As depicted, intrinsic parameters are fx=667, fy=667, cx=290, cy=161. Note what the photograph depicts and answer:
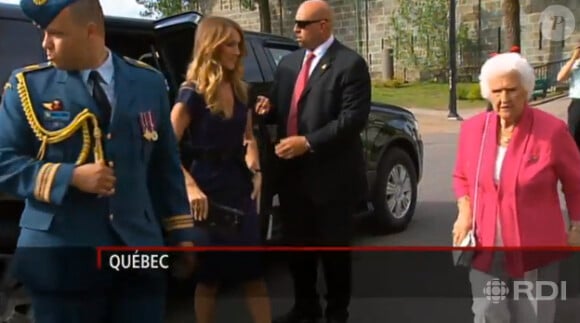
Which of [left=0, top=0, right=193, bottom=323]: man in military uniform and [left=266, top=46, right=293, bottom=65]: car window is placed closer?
[left=0, top=0, right=193, bottom=323]: man in military uniform

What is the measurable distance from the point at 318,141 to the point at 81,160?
85 cm

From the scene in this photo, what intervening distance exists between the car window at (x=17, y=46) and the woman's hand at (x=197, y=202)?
591 millimetres

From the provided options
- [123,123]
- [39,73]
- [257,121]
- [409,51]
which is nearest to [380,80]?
[409,51]

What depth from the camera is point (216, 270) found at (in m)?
2.22

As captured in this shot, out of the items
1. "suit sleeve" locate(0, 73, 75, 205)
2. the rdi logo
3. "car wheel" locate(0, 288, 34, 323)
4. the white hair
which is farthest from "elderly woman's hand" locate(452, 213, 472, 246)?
"car wheel" locate(0, 288, 34, 323)

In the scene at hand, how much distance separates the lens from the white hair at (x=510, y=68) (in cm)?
187

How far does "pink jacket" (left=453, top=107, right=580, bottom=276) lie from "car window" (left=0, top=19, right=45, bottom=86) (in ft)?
4.25

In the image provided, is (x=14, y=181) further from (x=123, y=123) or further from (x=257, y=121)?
(x=257, y=121)

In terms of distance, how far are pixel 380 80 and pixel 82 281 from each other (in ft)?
3.40

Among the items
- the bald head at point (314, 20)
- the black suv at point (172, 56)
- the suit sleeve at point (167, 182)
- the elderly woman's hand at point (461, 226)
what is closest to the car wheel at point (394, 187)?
the black suv at point (172, 56)

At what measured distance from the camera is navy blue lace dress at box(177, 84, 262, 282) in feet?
6.95

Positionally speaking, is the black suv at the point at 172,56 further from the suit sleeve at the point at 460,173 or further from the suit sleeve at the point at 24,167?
the suit sleeve at the point at 24,167

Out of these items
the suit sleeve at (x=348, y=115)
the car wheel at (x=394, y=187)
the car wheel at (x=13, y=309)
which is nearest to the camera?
the suit sleeve at (x=348, y=115)

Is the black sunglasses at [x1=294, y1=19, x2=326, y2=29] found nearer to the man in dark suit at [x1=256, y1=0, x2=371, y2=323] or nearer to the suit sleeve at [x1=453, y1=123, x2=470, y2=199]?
the man in dark suit at [x1=256, y1=0, x2=371, y2=323]
